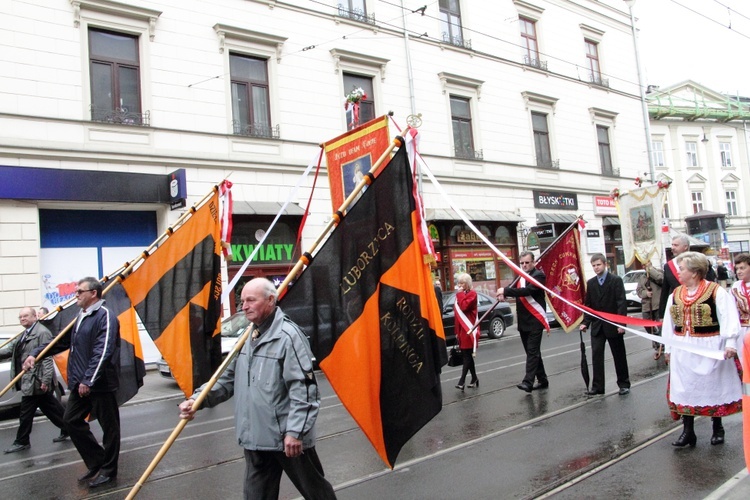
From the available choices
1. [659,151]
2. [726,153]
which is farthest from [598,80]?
[726,153]

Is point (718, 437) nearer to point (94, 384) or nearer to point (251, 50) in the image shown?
point (94, 384)

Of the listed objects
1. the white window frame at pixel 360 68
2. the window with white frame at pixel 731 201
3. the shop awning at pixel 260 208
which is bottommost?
the shop awning at pixel 260 208

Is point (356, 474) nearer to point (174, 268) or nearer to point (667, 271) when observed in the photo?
point (174, 268)

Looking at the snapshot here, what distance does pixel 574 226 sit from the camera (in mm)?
9414

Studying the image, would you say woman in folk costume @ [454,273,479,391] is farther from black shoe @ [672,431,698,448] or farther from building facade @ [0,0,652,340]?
building facade @ [0,0,652,340]

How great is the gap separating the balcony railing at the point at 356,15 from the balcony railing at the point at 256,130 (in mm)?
4795

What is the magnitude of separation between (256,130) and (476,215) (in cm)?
861

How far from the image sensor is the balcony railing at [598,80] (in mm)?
28922

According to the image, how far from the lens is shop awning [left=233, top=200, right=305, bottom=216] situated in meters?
17.0

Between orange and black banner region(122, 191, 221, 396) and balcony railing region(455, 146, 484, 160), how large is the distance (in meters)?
16.4

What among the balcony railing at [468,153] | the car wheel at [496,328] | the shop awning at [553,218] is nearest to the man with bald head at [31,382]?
the car wheel at [496,328]

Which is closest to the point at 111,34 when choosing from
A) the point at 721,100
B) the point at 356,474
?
the point at 356,474

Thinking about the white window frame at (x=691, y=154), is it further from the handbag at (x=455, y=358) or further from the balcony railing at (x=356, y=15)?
the handbag at (x=455, y=358)

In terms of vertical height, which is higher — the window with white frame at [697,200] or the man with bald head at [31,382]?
the window with white frame at [697,200]
